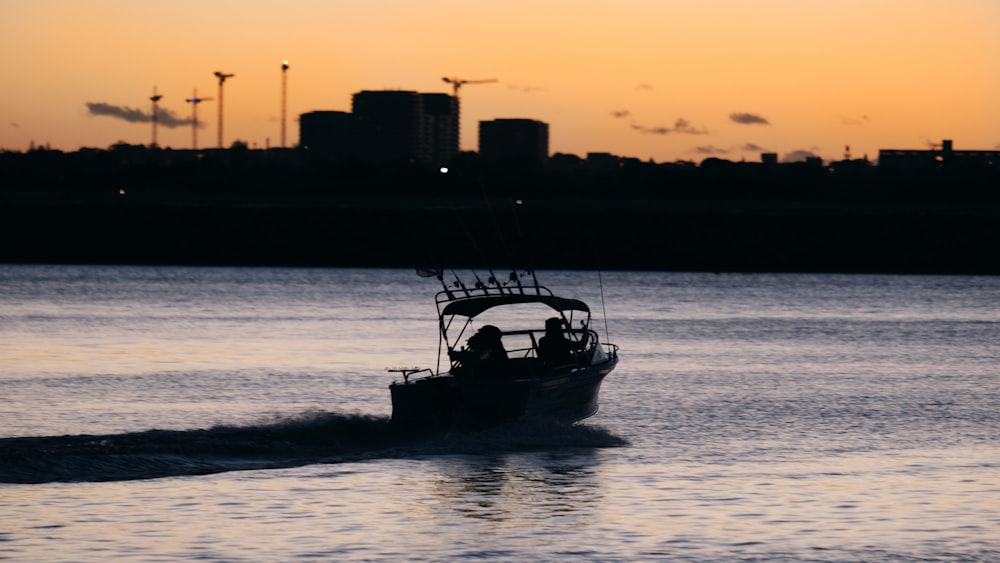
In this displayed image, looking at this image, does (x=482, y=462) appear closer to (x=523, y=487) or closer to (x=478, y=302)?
(x=523, y=487)

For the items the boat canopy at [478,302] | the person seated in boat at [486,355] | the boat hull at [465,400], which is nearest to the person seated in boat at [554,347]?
the boat canopy at [478,302]

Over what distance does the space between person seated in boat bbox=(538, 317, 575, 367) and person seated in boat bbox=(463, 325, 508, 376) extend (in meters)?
2.13

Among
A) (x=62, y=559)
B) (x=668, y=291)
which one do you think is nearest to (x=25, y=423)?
(x=62, y=559)

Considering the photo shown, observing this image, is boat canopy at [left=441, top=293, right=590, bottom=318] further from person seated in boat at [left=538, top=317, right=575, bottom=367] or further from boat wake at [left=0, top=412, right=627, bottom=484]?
boat wake at [left=0, top=412, right=627, bottom=484]

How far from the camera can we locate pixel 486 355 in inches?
1100

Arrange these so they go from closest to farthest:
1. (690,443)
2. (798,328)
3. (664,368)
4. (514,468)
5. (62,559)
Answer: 1. (62,559)
2. (514,468)
3. (690,443)
4. (664,368)
5. (798,328)

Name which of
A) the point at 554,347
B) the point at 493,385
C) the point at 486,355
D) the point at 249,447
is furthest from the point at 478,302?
the point at 249,447

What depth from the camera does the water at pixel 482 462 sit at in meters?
20.2

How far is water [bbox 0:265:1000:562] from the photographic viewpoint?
20250 mm

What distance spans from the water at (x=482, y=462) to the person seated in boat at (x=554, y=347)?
1.59m

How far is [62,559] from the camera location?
61.0 ft

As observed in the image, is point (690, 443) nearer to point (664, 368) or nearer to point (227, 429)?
point (227, 429)

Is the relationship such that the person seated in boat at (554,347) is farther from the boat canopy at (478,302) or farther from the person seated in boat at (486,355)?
the person seated in boat at (486,355)

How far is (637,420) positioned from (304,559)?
18.1 metres
